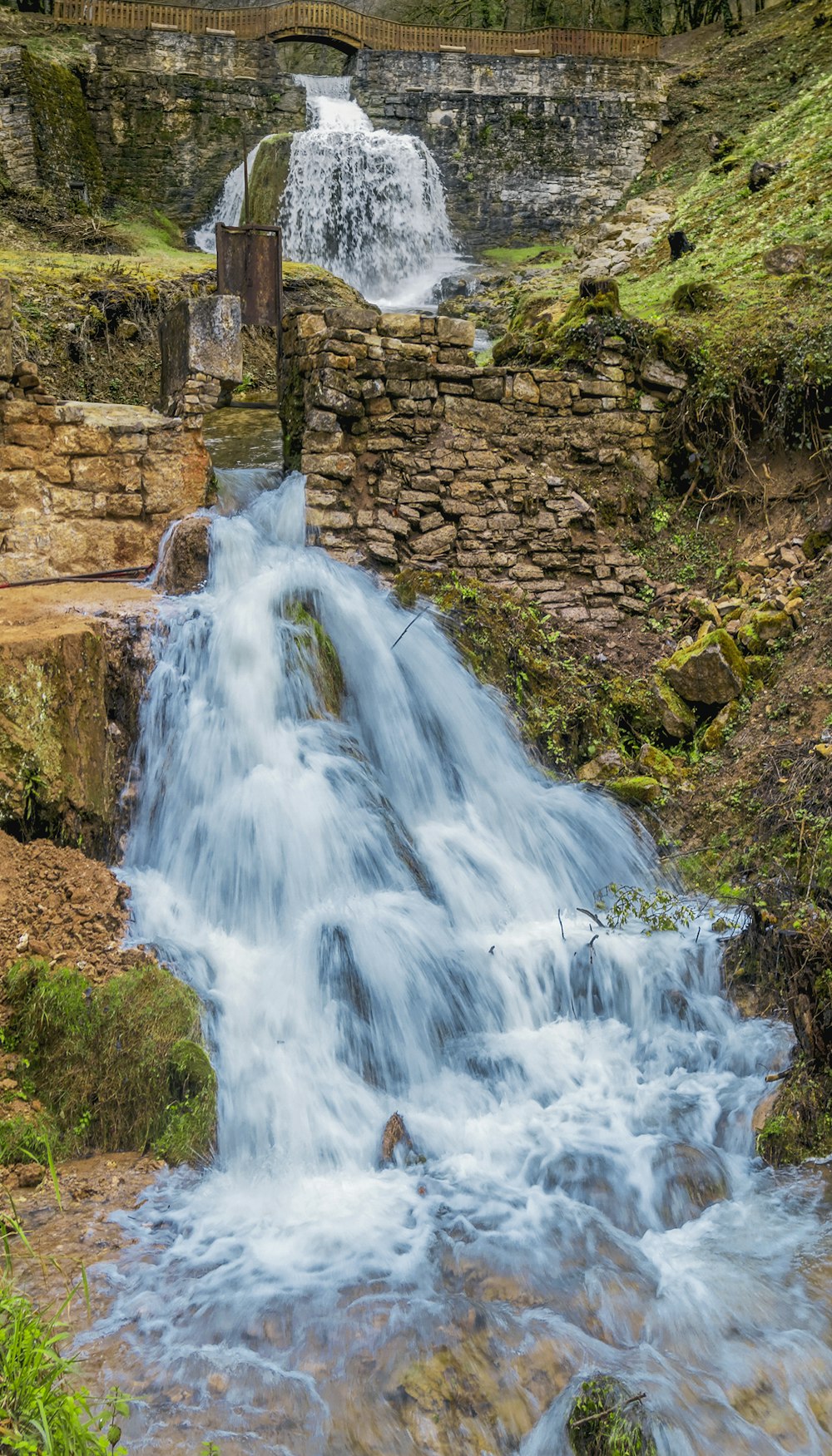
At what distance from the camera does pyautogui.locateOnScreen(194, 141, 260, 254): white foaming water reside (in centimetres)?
1766

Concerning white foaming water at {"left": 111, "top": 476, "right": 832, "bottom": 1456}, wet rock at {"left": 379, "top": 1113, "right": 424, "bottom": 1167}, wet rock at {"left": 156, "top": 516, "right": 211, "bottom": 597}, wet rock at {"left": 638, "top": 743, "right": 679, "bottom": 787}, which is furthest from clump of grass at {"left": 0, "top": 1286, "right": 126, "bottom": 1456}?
wet rock at {"left": 156, "top": 516, "right": 211, "bottom": 597}

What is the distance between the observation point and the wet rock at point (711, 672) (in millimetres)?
6691

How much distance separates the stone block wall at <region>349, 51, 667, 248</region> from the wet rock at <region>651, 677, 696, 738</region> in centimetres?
1442

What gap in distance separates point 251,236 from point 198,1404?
8.43m

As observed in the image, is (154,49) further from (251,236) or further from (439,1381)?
(439,1381)

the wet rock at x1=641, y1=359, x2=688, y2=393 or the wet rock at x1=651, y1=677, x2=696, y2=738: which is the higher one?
the wet rock at x1=641, y1=359, x2=688, y2=393

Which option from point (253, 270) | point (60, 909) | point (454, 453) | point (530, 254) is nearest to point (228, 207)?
point (530, 254)

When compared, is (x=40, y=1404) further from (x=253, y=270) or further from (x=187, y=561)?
(x=253, y=270)

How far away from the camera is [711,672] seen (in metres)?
6.75

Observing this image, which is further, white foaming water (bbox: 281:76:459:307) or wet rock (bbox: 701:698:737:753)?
white foaming water (bbox: 281:76:459:307)

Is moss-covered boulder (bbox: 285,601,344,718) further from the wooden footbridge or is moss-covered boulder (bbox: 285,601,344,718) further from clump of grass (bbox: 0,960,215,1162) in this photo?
the wooden footbridge

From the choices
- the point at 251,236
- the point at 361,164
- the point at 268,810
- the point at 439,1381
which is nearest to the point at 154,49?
Answer: the point at 361,164

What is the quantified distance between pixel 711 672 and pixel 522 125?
54.7ft

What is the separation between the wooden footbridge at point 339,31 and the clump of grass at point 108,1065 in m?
21.0
